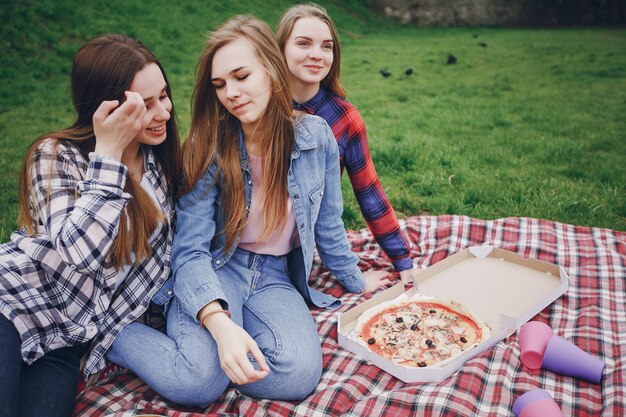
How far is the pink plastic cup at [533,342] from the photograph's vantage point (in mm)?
2338

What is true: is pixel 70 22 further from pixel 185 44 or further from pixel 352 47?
pixel 352 47

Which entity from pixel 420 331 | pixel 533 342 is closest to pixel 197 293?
pixel 420 331

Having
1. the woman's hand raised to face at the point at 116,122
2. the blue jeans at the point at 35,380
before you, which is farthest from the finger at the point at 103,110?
the blue jeans at the point at 35,380

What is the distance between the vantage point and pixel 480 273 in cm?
313

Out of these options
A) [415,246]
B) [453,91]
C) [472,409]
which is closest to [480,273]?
[415,246]

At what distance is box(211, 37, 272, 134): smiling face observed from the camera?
2.37 metres

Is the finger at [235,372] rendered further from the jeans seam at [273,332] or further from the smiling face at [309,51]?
the smiling face at [309,51]

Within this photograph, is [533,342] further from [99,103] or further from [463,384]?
[99,103]

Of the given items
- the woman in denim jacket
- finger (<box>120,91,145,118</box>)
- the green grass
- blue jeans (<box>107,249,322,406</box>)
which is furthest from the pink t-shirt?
the green grass

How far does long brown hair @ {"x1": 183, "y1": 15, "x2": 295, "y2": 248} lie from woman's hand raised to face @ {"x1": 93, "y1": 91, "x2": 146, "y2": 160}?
1.43 ft

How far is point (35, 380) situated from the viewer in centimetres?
202

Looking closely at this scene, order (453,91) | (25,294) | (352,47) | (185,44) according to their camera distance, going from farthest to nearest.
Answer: (352,47) < (185,44) < (453,91) < (25,294)

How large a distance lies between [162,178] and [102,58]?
614 millimetres

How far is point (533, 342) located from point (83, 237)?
1.94 metres
